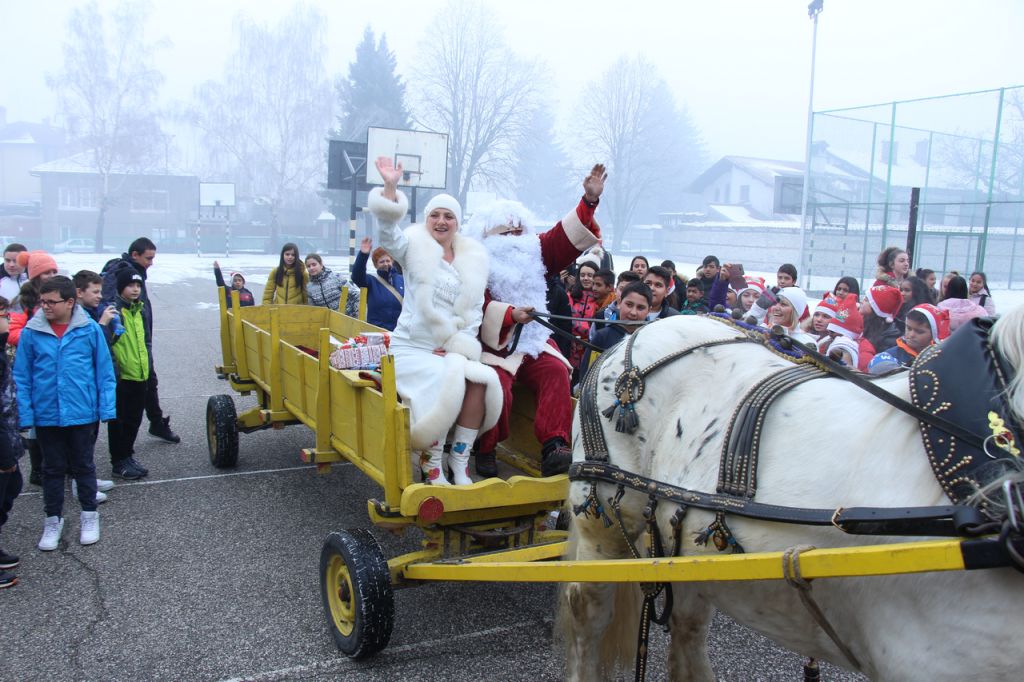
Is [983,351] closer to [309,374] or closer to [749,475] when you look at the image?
[749,475]

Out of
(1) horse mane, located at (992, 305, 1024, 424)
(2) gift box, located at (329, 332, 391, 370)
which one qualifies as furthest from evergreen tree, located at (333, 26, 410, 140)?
(1) horse mane, located at (992, 305, 1024, 424)

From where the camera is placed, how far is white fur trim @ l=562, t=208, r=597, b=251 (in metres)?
4.18

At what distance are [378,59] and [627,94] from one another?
56.0 ft

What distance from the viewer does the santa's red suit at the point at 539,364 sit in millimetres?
3857

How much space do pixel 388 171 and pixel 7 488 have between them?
108 inches

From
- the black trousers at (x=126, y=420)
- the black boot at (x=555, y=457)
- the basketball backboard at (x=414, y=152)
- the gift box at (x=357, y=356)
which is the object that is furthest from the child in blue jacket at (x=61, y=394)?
the basketball backboard at (x=414, y=152)

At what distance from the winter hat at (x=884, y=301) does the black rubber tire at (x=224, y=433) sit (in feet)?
17.1

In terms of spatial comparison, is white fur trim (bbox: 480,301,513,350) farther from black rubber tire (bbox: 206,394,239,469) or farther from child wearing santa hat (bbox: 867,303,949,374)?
black rubber tire (bbox: 206,394,239,469)

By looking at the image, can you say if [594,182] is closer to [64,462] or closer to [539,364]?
[539,364]

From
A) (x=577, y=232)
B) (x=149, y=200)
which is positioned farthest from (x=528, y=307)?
(x=149, y=200)

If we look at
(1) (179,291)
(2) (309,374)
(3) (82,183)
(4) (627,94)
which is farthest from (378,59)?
(2) (309,374)

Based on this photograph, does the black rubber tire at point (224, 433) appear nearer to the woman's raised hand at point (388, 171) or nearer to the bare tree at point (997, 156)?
the woman's raised hand at point (388, 171)

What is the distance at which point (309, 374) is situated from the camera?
4.53 metres

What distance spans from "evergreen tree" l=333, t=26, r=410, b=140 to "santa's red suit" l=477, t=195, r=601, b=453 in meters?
45.4
